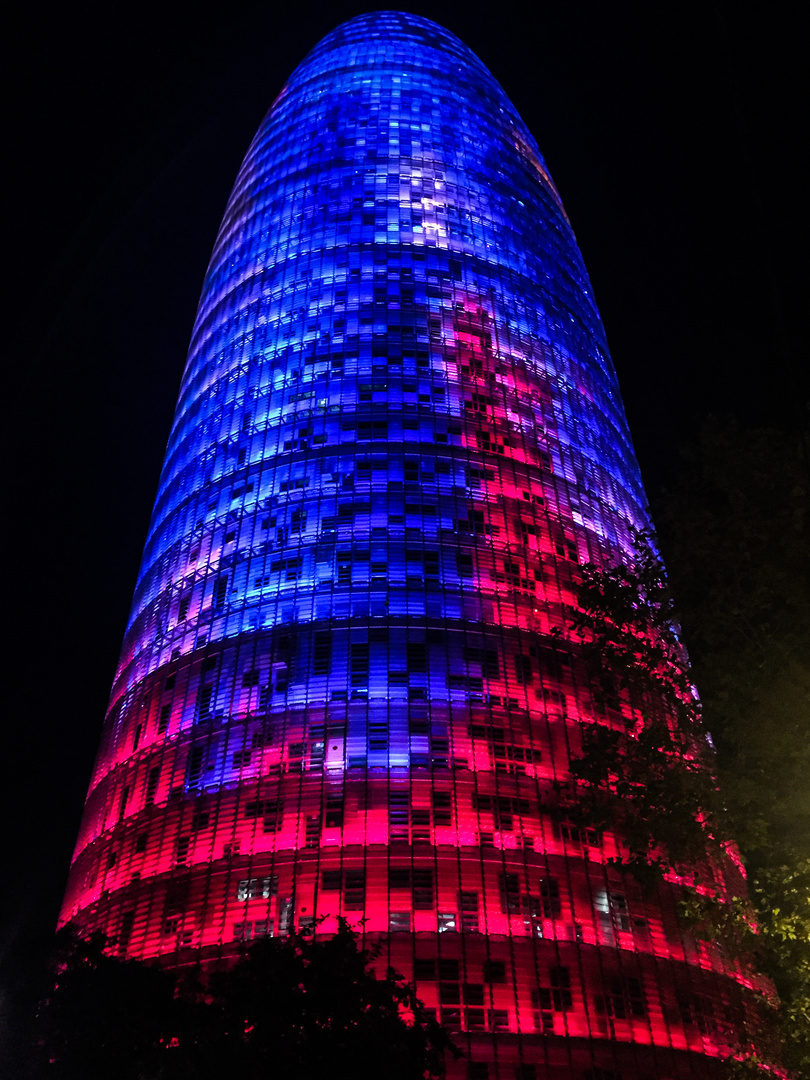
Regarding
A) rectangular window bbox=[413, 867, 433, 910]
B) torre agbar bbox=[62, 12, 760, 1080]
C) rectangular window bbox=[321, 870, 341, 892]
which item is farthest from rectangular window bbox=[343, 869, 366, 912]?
rectangular window bbox=[413, 867, 433, 910]

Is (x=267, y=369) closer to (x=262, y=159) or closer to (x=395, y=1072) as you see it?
(x=262, y=159)

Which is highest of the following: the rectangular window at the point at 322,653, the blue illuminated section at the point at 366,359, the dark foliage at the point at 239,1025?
the blue illuminated section at the point at 366,359

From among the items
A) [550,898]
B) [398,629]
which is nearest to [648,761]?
[550,898]

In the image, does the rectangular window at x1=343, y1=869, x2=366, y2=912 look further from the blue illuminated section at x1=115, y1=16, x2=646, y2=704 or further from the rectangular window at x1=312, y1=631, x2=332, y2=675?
the blue illuminated section at x1=115, y1=16, x2=646, y2=704

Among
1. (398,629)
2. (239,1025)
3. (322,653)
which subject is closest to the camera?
(239,1025)

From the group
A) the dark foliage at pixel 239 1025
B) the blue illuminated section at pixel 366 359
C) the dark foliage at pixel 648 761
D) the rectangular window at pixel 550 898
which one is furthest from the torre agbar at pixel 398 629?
the dark foliage at pixel 239 1025

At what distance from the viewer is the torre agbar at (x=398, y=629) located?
3853 centimetres

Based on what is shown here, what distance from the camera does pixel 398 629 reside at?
4841 cm

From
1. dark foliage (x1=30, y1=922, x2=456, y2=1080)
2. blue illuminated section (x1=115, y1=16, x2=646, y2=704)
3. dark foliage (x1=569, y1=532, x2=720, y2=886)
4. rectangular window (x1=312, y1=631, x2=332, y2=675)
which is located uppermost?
blue illuminated section (x1=115, y1=16, x2=646, y2=704)

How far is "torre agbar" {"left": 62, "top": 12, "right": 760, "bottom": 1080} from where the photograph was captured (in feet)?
126

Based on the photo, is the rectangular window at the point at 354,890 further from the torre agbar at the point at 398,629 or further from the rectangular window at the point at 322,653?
the rectangular window at the point at 322,653

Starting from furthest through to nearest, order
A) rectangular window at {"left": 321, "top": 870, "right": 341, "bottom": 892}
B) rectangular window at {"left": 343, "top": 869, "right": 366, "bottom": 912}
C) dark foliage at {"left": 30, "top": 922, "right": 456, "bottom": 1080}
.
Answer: rectangular window at {"left": 321, "top": 870, "right": 341, "bottom": 892}
rectangular window at {"left": 343, "top": 869, "right": 366, "bottom": 912}
dark foliage at {"left": 30, "top": 922, "right": 456, "bottom": 1080}

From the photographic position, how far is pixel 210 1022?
18.2m

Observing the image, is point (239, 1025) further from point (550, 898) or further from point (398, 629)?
point (398, 629)
